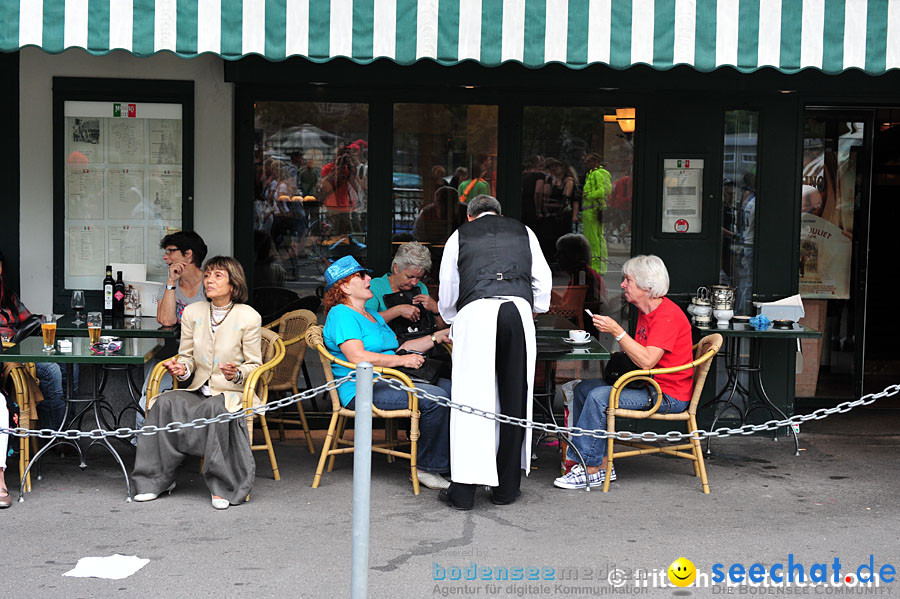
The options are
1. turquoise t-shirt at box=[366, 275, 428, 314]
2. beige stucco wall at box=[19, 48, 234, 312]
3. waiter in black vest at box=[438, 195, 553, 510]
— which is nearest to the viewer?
waiter in black vest at box=[438, 195, 553, 510]

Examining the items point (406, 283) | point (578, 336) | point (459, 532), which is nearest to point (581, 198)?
point (406, 283)

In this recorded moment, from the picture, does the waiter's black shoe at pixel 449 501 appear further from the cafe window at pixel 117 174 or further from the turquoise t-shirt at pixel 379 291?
the cafe window at pixel 117 174

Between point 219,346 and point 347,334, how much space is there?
2.31 feet

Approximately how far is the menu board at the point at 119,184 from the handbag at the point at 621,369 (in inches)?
126

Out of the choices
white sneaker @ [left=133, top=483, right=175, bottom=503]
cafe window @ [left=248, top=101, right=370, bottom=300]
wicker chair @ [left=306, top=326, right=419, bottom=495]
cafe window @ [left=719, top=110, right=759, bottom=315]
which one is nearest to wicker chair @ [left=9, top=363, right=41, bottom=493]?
white sneaker @ [left=133, top=483, right=175, bottom=503]

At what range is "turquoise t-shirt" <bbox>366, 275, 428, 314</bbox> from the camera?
7.07 m

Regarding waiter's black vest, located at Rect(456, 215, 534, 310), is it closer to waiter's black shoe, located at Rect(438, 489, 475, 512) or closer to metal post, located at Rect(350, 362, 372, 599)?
waiter's black shoe, located at Rect(438, 489, 475, 512)

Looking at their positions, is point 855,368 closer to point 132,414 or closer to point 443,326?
point 443,326

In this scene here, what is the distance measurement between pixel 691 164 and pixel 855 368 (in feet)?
8.13

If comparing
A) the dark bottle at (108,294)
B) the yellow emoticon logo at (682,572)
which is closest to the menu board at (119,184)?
the dark bottle at (108,294)

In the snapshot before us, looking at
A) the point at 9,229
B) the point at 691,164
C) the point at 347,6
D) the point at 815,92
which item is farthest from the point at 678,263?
the point at 9,229

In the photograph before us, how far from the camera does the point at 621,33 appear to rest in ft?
19.0

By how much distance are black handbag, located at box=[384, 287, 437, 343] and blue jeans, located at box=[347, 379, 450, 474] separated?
2.28ft

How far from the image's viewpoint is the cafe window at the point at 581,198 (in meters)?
7.70
